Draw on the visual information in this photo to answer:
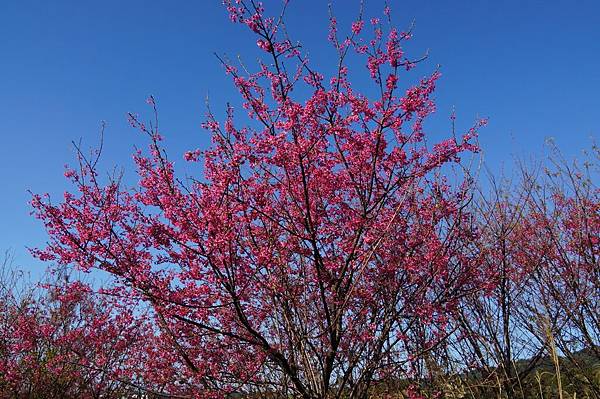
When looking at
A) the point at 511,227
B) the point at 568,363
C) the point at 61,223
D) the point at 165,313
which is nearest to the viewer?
the point at 165,313

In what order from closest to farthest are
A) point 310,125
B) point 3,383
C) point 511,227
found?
point 310,125 → point 511,227 → point 3,383

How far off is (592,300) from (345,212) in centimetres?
460

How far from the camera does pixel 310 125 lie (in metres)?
6.00

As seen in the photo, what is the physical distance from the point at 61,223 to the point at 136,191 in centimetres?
89

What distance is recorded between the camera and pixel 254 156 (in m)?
5.71

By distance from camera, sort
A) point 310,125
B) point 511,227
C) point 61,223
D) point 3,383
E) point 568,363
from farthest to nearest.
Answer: point 3,383 < point 568,363 < point 511,227 < point 310,125 < point 61,223

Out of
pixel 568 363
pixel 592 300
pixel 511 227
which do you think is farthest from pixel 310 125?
pixel 568 363

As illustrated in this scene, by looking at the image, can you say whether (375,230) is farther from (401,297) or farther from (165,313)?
(165,313)

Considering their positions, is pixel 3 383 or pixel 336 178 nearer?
pixel 336 178

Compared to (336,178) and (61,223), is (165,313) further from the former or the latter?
(336,178)

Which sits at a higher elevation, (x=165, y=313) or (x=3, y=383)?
(x=3, y=383)

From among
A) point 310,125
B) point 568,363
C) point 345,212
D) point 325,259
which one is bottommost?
point 568,363

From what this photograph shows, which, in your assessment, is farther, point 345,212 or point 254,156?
point 345,212

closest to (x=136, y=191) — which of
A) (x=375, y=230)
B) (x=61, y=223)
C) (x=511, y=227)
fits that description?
(x=61, y=223)
